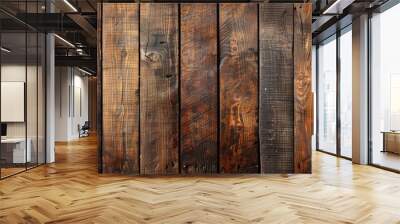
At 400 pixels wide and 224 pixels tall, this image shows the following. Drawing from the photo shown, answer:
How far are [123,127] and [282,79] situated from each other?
2.72m

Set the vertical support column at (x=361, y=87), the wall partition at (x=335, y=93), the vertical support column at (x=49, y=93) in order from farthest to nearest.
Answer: the wall partition at (x=335, y=93) → the vertical support column at (x=49, y=93) → the vertical support column at (x=361, y=87)

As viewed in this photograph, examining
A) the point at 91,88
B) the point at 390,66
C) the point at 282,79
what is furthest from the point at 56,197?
the point at 91,88

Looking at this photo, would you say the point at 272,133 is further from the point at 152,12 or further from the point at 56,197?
the point at 56,197

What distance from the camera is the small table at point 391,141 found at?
263 inches

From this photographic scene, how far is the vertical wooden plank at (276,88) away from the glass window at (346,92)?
2.98 m

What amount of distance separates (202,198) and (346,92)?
18.3 ft

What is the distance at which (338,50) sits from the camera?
8.79m

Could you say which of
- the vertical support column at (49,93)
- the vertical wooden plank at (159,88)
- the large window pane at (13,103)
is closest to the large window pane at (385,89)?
the vertical wooden plank at (159,88)

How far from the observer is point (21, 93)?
6719 millimetres

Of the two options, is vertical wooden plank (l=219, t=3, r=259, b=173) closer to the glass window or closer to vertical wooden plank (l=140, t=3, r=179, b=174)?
vertical wooden plank (l=140, t=3, r=179, b=174)

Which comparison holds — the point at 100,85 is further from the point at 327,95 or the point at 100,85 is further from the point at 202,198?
the point at 327,95

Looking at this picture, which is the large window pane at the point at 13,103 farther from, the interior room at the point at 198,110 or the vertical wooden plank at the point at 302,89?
the vertical wooden plank at the point at 302,89

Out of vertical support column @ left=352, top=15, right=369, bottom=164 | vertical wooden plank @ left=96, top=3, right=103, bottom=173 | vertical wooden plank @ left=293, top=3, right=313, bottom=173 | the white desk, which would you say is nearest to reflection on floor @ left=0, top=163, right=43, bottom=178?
the white desk

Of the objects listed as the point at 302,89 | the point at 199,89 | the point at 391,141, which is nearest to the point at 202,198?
the point at 199,89
